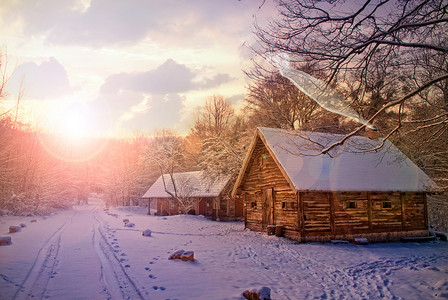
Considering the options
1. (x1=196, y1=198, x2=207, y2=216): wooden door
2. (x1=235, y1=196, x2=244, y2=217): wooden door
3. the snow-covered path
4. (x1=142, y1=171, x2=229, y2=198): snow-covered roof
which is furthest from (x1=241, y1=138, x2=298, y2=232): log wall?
(x1=196, y1=198, x2=207, y2=216): wooden door

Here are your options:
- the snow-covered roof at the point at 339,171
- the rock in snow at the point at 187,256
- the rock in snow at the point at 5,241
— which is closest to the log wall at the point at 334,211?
the snow-covered roof at the point at 339,171

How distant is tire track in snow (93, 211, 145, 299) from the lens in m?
7.29

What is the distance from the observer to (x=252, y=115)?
1144 inches

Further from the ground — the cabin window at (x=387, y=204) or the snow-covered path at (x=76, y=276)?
the cabin window at (x=387, y=204)

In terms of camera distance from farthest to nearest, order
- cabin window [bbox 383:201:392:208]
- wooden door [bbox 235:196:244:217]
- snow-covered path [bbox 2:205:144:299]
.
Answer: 1. wooden door [bbox 235:196:244:217]
2. cabin window [bbox 383:201:392:208]
3. snow-covered path [bbox 2:205:144:299]

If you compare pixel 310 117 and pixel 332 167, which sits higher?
pixel 310 117

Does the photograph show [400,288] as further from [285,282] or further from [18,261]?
[18,261]

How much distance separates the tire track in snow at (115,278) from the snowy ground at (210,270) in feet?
0.08

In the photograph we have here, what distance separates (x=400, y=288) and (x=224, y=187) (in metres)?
24.2

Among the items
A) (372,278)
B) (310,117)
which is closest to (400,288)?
(372,278)

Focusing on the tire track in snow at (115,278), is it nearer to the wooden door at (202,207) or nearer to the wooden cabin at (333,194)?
the wooden cabin at (333,194)

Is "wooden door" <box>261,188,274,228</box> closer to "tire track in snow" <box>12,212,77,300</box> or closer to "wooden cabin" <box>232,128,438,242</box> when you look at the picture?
"wooden cabin" <box>232,128,438,242</box>

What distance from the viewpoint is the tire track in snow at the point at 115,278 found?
7289mm

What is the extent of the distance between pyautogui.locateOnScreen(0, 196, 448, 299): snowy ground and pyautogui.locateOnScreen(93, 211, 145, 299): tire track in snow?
0.08 feet
